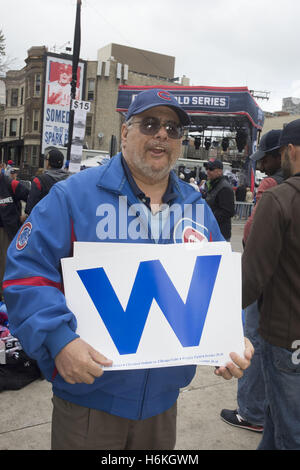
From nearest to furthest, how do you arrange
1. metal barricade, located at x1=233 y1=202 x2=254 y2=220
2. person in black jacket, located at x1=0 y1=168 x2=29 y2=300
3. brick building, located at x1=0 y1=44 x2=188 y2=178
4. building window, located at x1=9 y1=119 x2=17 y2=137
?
person in black jacket, located at x1=0 y1=168 x2=29 y2=300
metal barricade, located at x1=233 y1=202 x2=254 y2=220
brick building, located at x1=0 y1=44 x2=188 y2=178
building window, located at x1=9 y1=119 x2=17 y2=137

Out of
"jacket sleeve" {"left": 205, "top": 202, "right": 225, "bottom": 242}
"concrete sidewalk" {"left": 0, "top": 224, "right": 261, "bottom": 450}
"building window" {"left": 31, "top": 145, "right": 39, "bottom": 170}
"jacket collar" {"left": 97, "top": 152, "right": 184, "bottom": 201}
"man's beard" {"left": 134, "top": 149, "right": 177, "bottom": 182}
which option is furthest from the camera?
"building window" {"left": 31, "top": 145, "right": 39, "bottom": 170}

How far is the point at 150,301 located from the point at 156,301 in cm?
2

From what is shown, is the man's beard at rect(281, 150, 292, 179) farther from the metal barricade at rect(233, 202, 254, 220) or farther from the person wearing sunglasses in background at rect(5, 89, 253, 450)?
the metal barricade at rect(233, 202, 254, 220)

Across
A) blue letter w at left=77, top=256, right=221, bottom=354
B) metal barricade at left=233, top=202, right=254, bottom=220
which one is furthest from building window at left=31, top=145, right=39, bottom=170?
blue letter w at left=77, top=256, right=221, bottom=354

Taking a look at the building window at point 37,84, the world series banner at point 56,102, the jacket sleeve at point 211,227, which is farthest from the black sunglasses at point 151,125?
the building window at point 37,84

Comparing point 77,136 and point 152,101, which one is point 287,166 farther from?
point 77,136

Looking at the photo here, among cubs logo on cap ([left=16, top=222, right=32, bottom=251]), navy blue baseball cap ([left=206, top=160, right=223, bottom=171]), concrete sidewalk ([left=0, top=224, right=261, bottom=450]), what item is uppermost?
navy blue baseball cap ([left=206, top=160, right=223, bottom=171])

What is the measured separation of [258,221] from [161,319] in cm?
79

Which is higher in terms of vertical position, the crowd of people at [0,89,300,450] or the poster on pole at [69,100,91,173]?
the poster on pole at [69,100,91,173]

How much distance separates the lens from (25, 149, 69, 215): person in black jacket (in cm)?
457

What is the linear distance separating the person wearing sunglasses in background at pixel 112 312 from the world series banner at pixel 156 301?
0.07 metres

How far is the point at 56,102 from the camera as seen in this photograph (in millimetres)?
33375

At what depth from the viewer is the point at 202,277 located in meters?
1.60

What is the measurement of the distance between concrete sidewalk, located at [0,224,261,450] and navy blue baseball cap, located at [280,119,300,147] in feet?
7.07
